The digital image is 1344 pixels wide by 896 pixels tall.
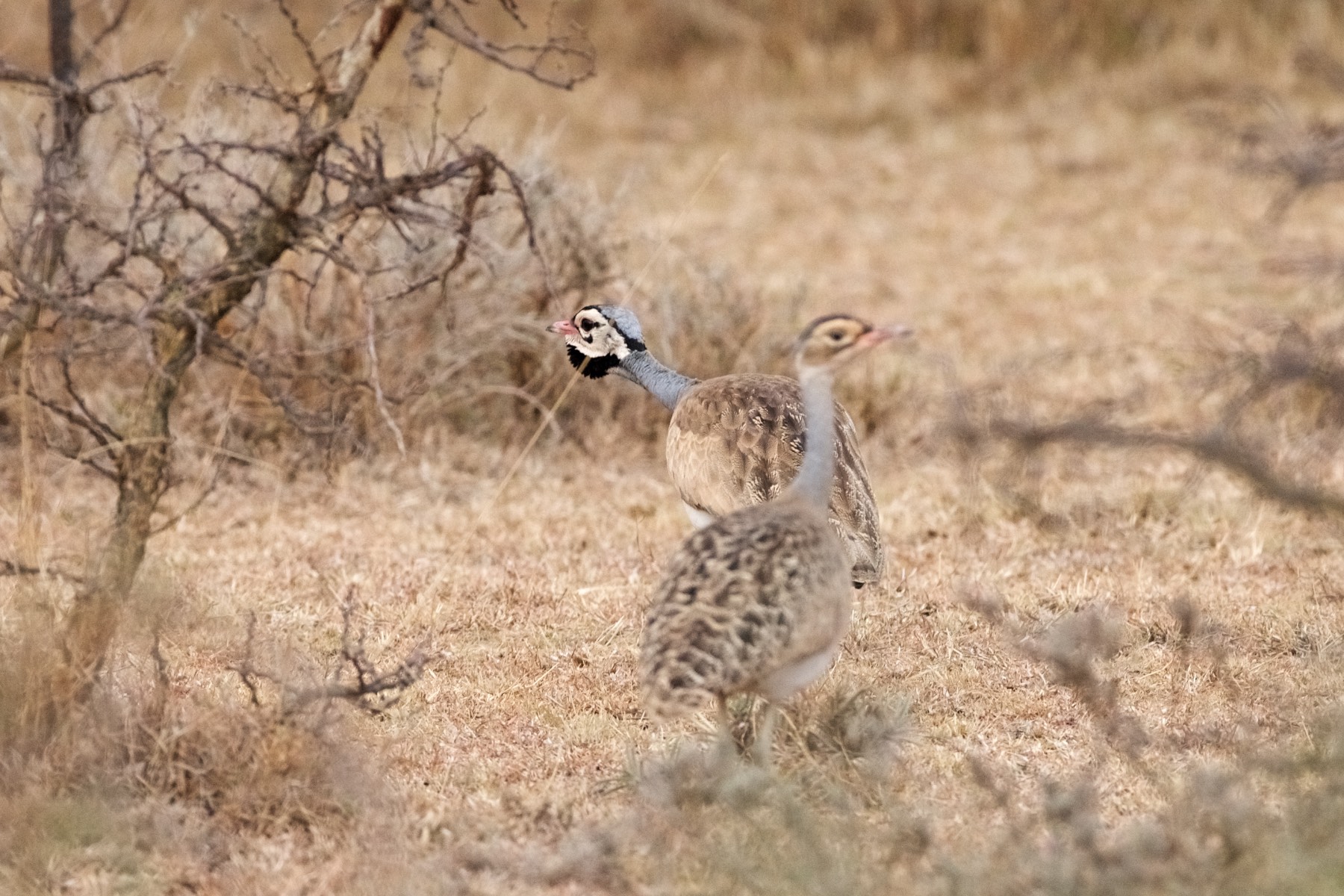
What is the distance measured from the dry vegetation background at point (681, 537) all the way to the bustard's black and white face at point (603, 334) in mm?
522

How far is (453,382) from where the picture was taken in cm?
870

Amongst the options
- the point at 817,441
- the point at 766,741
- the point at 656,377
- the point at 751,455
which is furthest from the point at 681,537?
the point at 766,741

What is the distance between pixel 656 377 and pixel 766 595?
8.07 feet

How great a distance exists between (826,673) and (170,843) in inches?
80.3

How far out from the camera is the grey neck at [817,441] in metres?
4.51

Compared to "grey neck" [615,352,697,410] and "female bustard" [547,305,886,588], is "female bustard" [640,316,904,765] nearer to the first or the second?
"female bustard" [547,305,886,588]

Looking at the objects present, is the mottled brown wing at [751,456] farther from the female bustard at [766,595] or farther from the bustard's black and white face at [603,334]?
the female bustard at [766,595]

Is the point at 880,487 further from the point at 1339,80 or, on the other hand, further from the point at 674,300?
the point at 1339,80

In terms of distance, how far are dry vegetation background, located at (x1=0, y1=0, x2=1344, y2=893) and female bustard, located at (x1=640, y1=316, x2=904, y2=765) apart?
0.25 m

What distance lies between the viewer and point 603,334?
6.62 metres

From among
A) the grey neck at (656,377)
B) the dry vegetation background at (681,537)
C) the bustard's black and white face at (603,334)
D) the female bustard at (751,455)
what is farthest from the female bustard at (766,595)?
the bustard's black and white face at (603,334)

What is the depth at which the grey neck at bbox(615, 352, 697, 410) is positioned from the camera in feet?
21.4

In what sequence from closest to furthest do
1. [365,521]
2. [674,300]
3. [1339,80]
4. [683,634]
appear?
1. [1339,80]
2. [683,634]
3. [365,521]
4. [674,300]

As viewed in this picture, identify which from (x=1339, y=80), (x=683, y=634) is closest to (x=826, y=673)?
(x=683, y=634)
